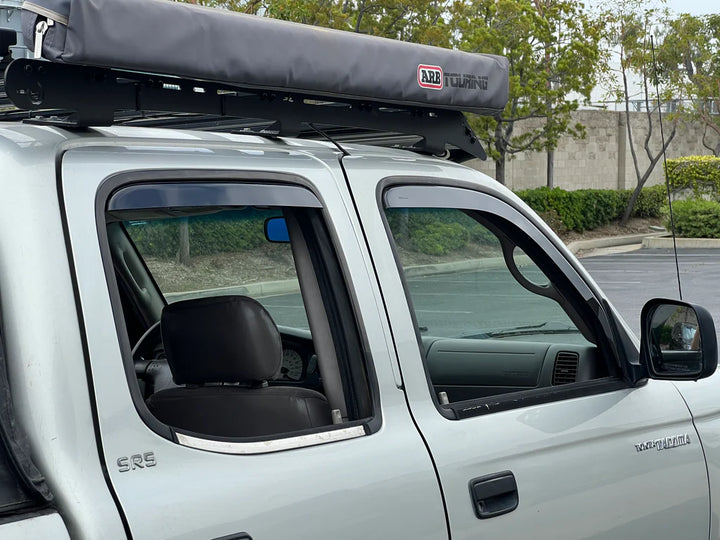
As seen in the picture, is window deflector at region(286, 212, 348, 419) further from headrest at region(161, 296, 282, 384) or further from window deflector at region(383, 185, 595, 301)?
window deflector at region(383, 185, 595, 301)

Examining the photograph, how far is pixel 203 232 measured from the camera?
344 cm

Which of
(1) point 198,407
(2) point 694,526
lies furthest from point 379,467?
(2) point 694,526

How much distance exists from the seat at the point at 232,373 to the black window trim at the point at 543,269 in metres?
0.32

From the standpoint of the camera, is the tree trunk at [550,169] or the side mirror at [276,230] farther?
the tree trunk at [550,169]

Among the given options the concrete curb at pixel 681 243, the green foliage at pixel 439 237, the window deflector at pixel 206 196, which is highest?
the window deflector at pixel 206 196

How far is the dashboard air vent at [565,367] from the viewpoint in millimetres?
3225

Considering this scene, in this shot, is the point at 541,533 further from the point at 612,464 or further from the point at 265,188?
the point at 265,188

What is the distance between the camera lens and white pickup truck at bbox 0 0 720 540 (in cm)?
186

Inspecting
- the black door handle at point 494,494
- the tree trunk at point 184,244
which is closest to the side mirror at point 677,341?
the black door handle at point 494,494

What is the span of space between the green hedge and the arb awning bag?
25.9m

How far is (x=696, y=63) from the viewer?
4100 cm

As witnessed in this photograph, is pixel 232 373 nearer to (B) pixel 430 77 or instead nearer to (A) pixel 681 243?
(B) pixel 430 77

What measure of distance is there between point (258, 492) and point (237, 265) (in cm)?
165

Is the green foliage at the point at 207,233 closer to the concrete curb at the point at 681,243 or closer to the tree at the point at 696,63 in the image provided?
the concrete curb at the point at 681,243
